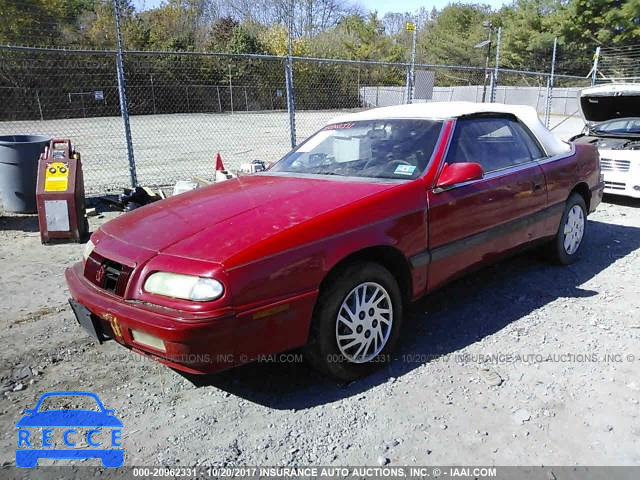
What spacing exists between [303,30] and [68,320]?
4860 cm

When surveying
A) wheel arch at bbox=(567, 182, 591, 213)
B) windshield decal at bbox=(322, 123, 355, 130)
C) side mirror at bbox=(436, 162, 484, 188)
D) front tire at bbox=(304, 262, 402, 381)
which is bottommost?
front tire at bbox=(304, 262, 402, 381)

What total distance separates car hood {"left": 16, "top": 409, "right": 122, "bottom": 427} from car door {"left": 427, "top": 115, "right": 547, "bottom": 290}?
2.14 metres

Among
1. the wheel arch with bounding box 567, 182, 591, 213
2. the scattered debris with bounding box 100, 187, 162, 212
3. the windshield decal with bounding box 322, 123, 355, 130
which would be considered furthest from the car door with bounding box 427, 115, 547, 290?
the scattered debris with bounding box 100, 187, 162, 212

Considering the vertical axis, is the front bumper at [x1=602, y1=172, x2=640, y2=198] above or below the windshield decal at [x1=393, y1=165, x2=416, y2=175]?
below

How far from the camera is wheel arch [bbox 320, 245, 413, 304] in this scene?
293 centimetres

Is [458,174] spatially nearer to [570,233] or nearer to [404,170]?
[404,170]

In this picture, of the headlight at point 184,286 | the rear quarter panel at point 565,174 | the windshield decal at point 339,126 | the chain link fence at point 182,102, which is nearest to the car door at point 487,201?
the rear quarter panel at point 565,174

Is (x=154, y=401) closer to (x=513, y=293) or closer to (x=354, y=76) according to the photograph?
(x=513, y=293)

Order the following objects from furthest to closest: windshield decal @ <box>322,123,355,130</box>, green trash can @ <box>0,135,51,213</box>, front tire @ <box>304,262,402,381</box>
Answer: green trash can @ <box>0,135,51,213</box> < windshield decal @ <box>322,123,355,130</box> < front tire @ <box>304,262,402,381</box>

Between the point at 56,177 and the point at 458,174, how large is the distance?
184 inches

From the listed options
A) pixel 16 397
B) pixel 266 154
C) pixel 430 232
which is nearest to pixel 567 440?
pixel 430 232

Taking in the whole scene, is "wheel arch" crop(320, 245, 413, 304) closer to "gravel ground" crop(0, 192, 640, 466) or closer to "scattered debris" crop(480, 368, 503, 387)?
"gravel ground" crop(0, 192, 640, 466)

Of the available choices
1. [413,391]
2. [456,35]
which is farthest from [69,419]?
[456,35]

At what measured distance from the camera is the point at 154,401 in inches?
116
